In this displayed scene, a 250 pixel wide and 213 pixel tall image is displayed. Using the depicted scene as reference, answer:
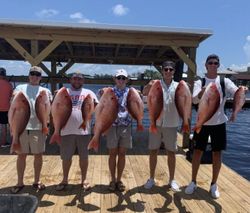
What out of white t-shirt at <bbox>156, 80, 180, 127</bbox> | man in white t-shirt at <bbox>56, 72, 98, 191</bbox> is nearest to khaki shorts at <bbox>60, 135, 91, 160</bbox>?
man in white t-shirt at <bbox>56, 72, 98, 191</bbox>

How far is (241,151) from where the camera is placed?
14125 mm

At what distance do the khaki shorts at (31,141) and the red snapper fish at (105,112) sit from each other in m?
0.82

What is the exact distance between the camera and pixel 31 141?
516cm

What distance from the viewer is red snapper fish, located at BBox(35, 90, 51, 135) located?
4.88m

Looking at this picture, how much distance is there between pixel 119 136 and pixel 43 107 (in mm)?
1209

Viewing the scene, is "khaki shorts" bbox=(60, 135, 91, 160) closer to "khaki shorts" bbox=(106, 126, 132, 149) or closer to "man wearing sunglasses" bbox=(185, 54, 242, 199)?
"khaki shorts" bbox=(106, 126, 132, 149)

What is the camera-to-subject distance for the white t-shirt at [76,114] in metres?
5.17

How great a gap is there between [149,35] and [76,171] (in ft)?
11.9

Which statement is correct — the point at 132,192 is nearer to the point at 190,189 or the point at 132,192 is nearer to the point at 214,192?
the point at 190,189

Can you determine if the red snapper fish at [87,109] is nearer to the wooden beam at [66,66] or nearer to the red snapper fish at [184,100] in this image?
the red snapper fish at [184,100]

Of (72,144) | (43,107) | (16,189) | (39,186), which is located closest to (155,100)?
(72,144)

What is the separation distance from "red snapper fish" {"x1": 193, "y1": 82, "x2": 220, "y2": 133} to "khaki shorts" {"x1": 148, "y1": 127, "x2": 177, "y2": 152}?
64 centimetres

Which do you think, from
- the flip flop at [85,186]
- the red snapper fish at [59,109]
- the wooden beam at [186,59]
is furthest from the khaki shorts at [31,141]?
the wooden beam at [186,59]

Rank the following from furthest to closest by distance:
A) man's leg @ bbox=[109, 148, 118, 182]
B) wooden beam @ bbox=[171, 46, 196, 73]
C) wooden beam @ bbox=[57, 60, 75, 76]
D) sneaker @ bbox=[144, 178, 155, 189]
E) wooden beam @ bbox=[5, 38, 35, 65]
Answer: wooden beam @ bbox=[57, 60, 75, 76], wooden beam @ bbox=[171, 46, 196, 73], wooden beam @ bbox=[5, 38, 35, 65], sneaker @ bbox=[144, 178, 155, 189], man's leg @ bbox=[109, 148, 118, 182]
